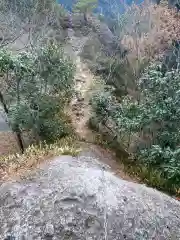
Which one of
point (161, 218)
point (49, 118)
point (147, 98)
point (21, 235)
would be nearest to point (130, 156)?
point (147, 98)

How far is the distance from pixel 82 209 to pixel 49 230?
76 centimetres

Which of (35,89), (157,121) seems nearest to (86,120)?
(35,89)

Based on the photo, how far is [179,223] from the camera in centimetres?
751

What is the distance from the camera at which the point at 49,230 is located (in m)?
6.59

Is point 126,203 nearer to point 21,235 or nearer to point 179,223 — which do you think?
point 179,223

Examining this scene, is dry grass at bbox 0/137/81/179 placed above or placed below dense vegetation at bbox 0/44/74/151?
below

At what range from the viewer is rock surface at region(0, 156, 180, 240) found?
664cm

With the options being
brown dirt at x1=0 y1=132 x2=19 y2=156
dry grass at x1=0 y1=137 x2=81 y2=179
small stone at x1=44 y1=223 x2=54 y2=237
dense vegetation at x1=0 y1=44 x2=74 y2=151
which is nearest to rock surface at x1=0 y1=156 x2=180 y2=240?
small stone at x1=44 y1=223 x2=54 y2=237

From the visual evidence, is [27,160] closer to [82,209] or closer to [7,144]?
[82,209]

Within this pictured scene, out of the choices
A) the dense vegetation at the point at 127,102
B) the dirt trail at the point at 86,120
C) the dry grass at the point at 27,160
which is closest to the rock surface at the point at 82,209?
the dry grass at the point at 27,160

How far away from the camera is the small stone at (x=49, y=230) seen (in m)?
6.54

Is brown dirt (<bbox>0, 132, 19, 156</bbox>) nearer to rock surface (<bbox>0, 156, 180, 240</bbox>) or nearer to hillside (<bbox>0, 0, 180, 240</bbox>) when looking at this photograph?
hillside (<bbox>0, 0, 180, 240</bbox>)

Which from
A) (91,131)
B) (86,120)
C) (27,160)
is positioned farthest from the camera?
(86,120)

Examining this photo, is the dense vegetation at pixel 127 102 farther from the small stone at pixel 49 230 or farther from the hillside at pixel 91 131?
the small stone at pixel 49 230
